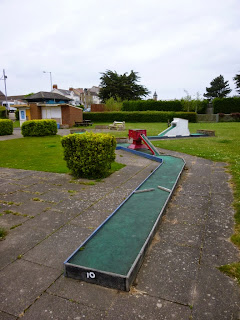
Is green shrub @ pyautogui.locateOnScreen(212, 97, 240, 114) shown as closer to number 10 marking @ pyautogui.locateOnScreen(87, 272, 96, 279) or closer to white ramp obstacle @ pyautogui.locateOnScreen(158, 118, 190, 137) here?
white ramp obstacle @ pyautogui.locateOnScreen(158, 118, 190, 137)

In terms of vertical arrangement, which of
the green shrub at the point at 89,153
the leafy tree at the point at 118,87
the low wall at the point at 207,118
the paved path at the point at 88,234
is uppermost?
the leafy tree at the point at 118,87

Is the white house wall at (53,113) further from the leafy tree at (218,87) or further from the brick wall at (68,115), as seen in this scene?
the leafy tree at (218,87)

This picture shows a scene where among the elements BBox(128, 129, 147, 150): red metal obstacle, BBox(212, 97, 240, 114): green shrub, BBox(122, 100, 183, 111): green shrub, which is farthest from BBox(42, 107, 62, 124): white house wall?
BBox(212, 97, 240, 114): green shrub

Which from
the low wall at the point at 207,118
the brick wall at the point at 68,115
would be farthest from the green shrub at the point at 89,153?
the low wall at the point at 207,118

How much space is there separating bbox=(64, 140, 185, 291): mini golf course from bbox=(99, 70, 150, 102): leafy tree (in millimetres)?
58275

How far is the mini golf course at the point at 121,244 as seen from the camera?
2.97 metres

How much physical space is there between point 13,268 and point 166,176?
520 centimetres

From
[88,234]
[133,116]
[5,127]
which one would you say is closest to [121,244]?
[88,234]

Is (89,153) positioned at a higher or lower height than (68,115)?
lower

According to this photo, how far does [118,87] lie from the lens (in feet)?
205

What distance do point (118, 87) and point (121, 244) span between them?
203 ft

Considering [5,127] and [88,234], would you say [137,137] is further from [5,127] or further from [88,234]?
[5,127]

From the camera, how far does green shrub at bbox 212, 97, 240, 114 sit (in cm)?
4081

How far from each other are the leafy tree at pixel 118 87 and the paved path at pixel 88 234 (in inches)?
2273
